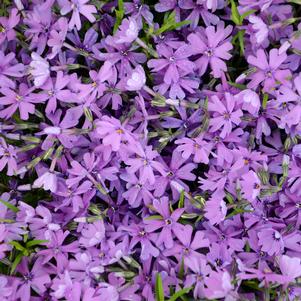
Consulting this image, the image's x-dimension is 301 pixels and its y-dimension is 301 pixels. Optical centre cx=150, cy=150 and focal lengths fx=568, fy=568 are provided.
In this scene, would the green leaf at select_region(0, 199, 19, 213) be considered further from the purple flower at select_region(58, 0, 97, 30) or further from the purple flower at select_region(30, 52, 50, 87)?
the purple flower at select_region(58, 0, 97, 30)

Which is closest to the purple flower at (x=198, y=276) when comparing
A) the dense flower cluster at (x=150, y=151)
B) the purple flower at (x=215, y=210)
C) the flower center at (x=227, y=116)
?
the dense flower cluster at (x=150, y=151)

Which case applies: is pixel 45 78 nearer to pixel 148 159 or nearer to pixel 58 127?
pixel 58 127

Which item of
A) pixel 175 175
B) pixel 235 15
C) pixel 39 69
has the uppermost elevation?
pixel 235 15

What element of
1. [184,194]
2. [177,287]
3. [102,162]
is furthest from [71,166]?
[177,287]

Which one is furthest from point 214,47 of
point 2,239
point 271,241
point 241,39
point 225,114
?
point 2,239

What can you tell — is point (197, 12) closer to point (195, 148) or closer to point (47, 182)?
point (195, 148)

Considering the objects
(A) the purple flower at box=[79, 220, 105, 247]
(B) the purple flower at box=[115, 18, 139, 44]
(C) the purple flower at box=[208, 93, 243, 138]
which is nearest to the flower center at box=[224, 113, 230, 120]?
(C) the purple flower at box=[208, 93, 243, 138]

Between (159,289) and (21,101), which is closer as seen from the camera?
(159,289)
